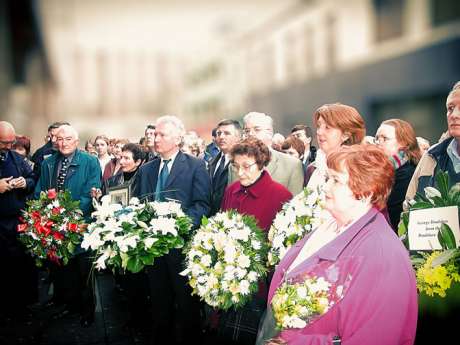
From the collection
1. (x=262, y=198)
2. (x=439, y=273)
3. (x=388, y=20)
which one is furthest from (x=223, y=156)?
(x=439, y=273)

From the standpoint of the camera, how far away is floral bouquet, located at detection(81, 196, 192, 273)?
12.1 ft

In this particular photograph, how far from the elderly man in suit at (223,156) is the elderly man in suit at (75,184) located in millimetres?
Answer: 1232

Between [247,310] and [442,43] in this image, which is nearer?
[442,43]

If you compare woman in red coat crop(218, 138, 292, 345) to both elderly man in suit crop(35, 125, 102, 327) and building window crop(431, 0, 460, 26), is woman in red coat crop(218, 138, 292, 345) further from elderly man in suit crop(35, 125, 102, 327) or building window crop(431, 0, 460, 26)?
elderly man in suit crop(35, 125, 102, 327)

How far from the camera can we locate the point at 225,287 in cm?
312

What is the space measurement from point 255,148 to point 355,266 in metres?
2.12

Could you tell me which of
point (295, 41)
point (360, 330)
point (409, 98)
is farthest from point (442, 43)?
point (360, 330)

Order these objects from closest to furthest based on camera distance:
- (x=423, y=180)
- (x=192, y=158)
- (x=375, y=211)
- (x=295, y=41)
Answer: (x=375, y=211) → (x=295, y=41) → (x=423, y=180) → (x=192, y=158)

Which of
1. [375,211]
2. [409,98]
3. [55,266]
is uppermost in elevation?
[409,98]

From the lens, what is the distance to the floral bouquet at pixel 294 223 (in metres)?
3.10

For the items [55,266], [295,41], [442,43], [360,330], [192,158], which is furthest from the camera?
[55,266]

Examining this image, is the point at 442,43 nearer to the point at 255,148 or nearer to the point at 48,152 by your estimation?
the point at 255,148

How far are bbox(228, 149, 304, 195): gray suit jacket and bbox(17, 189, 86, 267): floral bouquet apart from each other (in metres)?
1.92

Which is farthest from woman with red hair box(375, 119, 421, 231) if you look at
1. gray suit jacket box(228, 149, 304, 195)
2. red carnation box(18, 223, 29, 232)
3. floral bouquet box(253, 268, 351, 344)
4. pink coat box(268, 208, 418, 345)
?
red carnation box(18, 223, 29, 232)
